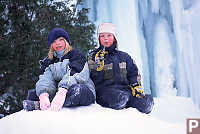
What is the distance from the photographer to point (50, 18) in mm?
2201

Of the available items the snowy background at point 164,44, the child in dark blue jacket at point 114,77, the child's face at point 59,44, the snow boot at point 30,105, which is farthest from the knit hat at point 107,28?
the snowy background at point 164,44

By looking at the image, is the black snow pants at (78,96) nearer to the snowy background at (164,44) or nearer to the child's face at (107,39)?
the child's face at (107,39)

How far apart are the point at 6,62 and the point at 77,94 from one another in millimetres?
1189

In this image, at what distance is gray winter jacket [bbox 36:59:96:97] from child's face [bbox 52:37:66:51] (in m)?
0.08

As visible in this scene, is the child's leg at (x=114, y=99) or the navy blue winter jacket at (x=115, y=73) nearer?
the child's leg at (x=114, y=99)

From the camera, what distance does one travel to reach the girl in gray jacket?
915 mm

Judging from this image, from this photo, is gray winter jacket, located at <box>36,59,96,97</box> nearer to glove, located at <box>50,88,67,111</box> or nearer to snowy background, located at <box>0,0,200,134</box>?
glove, located at <box>50,88,67,111</box>

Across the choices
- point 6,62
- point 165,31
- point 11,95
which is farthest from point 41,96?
point 165,31

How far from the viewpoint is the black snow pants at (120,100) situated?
1.01 metres

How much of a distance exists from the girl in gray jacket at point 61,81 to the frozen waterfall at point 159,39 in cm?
250

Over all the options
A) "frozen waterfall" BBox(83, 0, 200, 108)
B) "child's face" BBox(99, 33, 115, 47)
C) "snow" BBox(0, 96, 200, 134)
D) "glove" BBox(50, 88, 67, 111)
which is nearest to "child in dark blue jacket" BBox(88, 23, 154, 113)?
"child's face" BBox(99, 33, 115, 47)

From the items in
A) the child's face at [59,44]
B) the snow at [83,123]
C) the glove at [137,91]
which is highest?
the child's face at [59,44]

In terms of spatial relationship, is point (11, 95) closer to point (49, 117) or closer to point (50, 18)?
point (50, 18)

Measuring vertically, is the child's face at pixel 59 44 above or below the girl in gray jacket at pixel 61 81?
above
